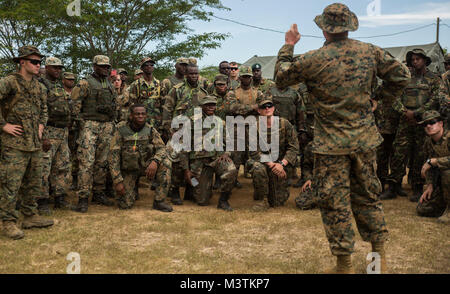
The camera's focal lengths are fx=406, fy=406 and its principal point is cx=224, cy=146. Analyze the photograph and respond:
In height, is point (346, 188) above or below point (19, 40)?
below

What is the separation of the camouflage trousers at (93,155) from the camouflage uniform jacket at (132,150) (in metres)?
0.29

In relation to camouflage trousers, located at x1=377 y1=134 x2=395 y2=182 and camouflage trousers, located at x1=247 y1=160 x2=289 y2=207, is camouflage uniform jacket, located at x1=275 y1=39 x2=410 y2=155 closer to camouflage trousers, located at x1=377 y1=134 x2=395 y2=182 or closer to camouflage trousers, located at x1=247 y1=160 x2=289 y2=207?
camouflage trousers, located at x1=247 y1=160 x2=289 y2=207

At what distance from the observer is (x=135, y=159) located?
665 cm

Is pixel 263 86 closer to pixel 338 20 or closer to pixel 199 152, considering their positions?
pixel 199 152

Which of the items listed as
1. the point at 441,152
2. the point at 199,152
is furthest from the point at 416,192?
the point at 199,152

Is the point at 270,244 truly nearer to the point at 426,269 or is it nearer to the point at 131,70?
the point at 426,269

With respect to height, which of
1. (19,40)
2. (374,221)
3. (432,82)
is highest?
(19,40)

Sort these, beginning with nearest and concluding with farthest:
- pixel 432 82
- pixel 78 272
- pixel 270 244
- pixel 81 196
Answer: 1. pixel 78 272
2. pixel 270 244
3. pixel 81 196
4. pixel 432 82

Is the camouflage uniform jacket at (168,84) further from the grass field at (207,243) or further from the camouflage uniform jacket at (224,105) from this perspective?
the grass field at (207,243)

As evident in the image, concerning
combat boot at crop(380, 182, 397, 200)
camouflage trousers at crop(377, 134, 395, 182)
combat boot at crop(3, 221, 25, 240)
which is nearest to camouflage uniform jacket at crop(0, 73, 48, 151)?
combat boot at crop(3, 221, 25, 240)

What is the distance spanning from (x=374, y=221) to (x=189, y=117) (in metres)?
4.31

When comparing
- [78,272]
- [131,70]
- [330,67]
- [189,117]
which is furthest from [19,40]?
[330,67]

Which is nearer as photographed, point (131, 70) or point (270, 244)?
point (270, 244)

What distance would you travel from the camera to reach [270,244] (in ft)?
16.1
